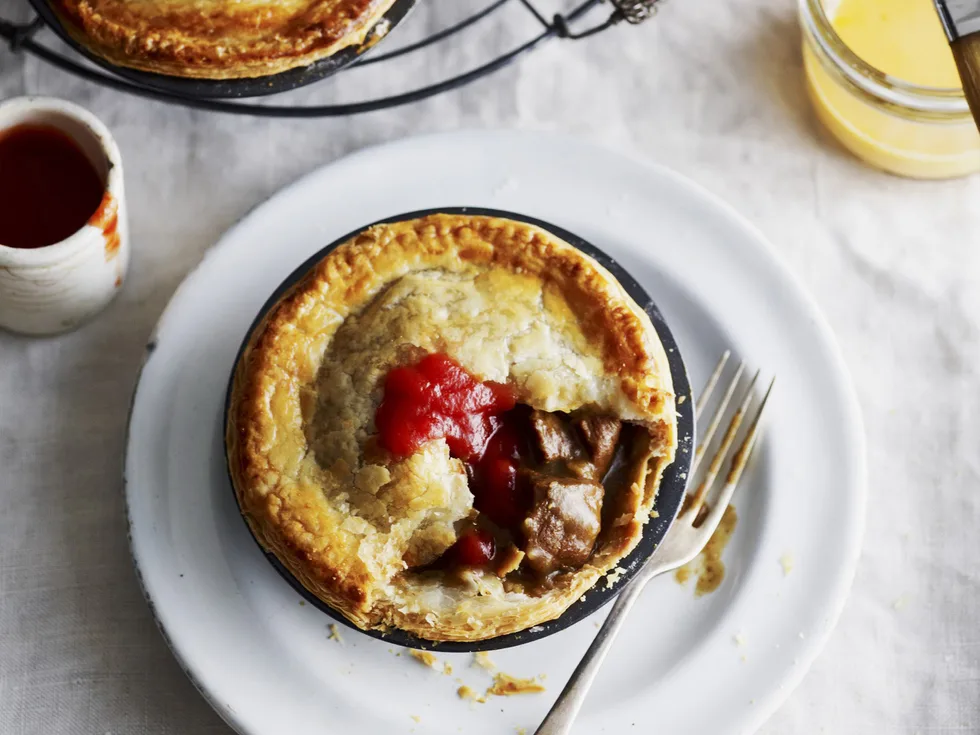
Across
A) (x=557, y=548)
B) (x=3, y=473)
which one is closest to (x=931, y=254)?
(x=557, y=548)

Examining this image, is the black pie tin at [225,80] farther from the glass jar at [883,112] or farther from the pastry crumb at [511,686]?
the pastry crumb at [511,686]

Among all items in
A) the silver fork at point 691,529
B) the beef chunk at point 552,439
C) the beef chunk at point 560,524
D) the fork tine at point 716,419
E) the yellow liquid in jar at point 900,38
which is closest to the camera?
the beef chunk at point 560,524

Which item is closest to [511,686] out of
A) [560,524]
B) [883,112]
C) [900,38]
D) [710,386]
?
[560,524]

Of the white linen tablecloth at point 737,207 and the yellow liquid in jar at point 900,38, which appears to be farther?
the yellow liquid in jar at point 900,38

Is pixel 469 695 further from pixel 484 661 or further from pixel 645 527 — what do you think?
pixel 645 527

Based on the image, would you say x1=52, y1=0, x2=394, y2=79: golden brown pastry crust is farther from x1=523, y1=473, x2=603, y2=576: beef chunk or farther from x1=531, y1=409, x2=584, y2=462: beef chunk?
x1=523, y1=473, x2=603, y2=576: beef chunk

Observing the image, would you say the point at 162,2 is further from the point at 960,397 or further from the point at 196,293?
the point at 960,397

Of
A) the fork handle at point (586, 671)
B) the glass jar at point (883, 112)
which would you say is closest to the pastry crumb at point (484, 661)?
the fork handle at point (586, 671)
